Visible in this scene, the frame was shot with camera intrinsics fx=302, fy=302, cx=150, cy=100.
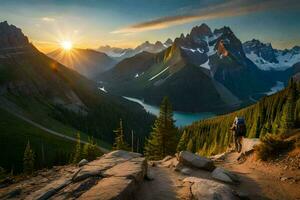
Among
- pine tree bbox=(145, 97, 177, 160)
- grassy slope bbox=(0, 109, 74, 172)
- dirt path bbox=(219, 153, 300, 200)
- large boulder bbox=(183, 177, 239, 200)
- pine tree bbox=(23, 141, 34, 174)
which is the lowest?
grassy slope bbox=(0, 109, 74, 172)

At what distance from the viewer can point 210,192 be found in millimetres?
14914

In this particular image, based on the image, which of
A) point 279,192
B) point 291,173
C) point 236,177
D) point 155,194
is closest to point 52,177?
point 155,194

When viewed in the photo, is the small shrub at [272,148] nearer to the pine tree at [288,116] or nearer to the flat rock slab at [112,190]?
the flat rock slab at [112,190]

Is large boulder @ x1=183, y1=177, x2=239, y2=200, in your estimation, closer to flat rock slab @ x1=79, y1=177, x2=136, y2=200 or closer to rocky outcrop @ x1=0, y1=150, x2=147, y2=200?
rocky outcrop @ x1=0, y1=150, x2=147, y2=200

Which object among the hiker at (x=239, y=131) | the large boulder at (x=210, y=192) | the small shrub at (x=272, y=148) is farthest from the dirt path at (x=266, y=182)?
the hiker at (x=239, y=131)

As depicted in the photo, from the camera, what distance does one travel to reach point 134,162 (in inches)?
773

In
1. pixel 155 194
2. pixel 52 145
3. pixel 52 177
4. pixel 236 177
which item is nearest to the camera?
pixel 155 194

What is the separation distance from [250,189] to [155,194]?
5.55 metres

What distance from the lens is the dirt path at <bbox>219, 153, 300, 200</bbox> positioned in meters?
16.3

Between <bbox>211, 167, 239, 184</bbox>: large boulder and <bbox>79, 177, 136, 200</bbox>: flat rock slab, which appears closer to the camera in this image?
<bbox>79, 177, 136, 200</bbox>: flat rock slab

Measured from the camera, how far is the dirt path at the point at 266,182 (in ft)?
53.5

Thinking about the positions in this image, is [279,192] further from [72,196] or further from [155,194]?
[72,196]

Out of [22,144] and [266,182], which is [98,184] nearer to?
[266,182]

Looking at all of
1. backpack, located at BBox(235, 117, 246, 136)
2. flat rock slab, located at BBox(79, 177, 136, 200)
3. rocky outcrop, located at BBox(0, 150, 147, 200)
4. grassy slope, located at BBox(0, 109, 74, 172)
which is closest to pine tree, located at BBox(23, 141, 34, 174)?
grassy slope, located at BBox(0, 109, 74, 172)
